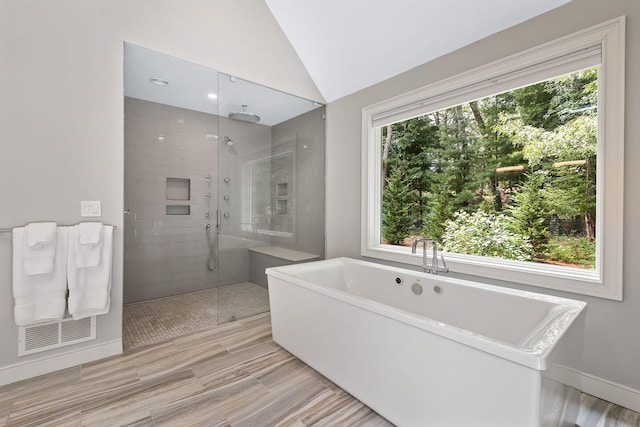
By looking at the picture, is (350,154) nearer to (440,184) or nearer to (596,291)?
(440,184)

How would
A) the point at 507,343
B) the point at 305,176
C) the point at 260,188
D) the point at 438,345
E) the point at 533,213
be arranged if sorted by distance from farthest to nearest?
the point at 305,176 < the point at 260,188 < the point at 533,213 < the point at 438,345 < the point at 507,343

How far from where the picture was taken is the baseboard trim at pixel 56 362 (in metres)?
1.96

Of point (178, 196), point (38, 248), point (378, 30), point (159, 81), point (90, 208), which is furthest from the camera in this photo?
point (178, 196)

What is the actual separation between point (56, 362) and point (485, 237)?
3471mm

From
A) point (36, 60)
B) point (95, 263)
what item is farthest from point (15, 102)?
point (95, 263)

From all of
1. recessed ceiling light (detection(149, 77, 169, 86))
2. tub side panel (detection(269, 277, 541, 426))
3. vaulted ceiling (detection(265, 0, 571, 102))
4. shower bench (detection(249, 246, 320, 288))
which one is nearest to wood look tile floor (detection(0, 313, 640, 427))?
tub side panel (detection(269, 277, 541, 426))

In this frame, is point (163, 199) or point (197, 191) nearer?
point (163, 199)

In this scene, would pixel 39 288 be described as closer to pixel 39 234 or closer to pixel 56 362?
pixel 39 234

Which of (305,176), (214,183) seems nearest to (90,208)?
(214,183)

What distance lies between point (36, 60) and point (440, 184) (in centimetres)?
333

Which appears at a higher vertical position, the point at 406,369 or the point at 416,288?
the point at 416,288

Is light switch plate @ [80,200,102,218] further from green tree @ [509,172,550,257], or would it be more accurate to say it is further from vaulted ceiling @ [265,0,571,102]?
green tree @ [509,172,550,257]

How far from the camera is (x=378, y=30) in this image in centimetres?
276

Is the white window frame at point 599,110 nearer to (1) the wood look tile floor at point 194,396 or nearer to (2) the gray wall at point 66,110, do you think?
(1) the wood look tile floor at point 194,396
